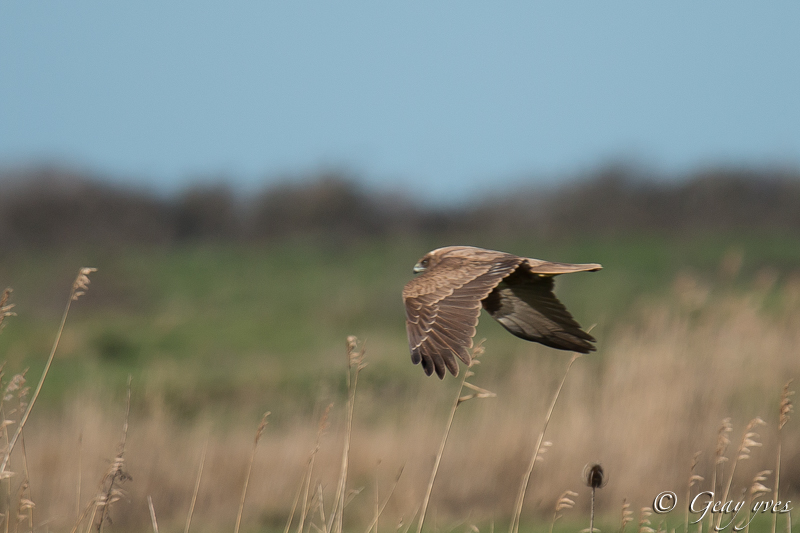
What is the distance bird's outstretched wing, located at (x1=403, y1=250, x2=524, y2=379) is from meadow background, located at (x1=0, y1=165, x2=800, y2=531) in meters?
0.60

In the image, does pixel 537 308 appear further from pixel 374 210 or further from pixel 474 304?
pixel 374 210

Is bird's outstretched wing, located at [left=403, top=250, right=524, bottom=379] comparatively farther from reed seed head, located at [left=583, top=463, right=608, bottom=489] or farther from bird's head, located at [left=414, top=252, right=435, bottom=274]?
reed seed head, located at [left=583, top=463, right=608, bottom=489]

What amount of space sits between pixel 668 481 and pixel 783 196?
26.5m

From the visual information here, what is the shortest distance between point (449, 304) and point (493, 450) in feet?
18.9

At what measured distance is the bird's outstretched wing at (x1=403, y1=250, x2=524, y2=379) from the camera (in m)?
2.71

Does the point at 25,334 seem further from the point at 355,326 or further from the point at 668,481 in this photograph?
the point at 668,481

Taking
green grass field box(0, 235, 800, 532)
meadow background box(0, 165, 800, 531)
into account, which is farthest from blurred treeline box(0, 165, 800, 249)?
green grass field box(0, 235, 800, 532)

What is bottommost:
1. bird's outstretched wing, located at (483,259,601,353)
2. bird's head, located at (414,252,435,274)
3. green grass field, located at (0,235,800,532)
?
green grass field, located at (0,235,800,532)

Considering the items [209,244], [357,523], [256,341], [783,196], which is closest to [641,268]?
[783,196]

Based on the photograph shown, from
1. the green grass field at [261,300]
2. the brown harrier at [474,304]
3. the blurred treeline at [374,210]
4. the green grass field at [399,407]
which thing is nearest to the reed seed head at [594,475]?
the brown harrier at [474,304]

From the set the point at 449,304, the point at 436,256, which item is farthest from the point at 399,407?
the point at 449,304

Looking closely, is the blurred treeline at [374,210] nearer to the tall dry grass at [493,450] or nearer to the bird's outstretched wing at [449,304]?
the tall dry grass at [493,450]

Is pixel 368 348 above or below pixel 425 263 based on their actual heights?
below

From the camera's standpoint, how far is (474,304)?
2.94 meters
